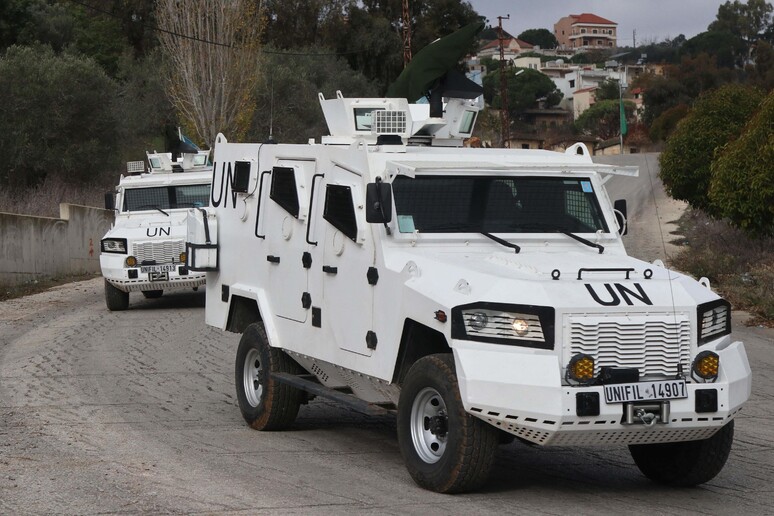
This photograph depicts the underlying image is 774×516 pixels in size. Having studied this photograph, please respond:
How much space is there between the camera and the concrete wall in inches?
1011

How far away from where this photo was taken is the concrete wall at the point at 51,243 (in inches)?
1011

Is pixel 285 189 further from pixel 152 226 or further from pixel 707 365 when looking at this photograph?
pixel 152 226

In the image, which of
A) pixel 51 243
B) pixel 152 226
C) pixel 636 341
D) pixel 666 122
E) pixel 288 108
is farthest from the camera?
pixel 666 122

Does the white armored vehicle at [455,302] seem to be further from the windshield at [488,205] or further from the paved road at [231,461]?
the paved road at [231,461]

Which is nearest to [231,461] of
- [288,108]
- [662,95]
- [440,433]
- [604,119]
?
[440,433]

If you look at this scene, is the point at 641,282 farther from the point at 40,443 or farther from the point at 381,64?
the point at 381,64

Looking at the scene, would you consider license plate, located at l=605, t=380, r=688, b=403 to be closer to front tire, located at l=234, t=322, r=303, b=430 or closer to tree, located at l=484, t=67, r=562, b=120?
front tire, located at l=234, t=322, r=303, b=430

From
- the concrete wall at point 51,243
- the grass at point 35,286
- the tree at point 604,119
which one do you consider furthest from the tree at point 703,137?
the tree at point 604,119

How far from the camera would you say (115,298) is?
824 inches

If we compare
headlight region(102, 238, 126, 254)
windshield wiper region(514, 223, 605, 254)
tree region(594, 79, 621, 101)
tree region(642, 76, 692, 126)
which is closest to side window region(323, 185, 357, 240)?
windshield wiper region(514, 223, 605, 254)

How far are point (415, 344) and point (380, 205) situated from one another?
3.27 ft

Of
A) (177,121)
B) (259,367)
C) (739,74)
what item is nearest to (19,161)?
(177,121)

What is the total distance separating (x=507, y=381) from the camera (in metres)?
7.39

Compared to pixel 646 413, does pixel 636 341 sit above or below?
above
